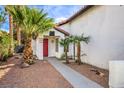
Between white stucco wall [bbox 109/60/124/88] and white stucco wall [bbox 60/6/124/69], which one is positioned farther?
white stucco wall [bbox 60/6/124/69]

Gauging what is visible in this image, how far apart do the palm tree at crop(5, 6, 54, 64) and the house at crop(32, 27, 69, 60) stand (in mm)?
4462

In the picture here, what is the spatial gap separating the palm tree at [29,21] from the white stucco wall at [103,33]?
309 cm

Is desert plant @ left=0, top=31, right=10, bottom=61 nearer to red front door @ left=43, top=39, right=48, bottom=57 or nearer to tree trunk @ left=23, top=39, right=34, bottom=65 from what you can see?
tree trunk @ left=23, top=39, right=34, bottom=65

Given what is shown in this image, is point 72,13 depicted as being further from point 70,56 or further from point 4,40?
point 4,40

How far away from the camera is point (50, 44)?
80.8ft

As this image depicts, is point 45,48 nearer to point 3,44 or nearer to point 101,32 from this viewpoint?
point 3,44

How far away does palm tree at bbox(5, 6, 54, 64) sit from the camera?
1530cm

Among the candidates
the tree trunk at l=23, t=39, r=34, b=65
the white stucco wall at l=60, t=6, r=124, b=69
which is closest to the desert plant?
the tree trunk at l=23, t=39, r=34, b=65

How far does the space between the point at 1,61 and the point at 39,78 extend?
774 cm

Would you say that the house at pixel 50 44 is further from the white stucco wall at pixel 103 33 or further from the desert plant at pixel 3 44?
the white stucco wall at pixel 103 33
